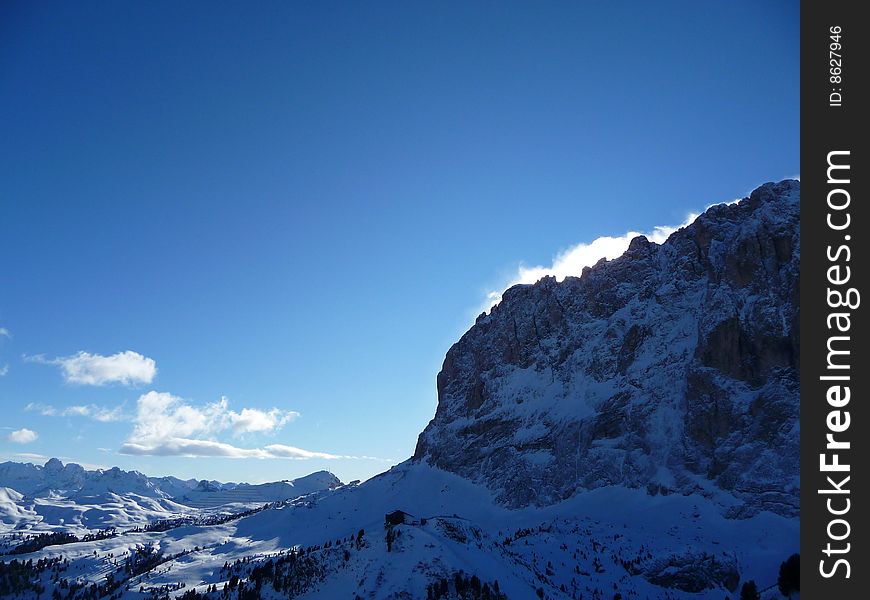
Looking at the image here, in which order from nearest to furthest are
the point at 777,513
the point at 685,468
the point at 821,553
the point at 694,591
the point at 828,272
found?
the point at 821,553 < the point at 828,272 < the point at 694,591 < the point at 777,513 < the point at 685,468

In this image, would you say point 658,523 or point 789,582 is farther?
point 658,523

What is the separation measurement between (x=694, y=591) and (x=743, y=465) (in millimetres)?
52702

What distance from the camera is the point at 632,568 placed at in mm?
131625

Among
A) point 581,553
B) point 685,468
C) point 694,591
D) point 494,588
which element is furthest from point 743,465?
point 494,588

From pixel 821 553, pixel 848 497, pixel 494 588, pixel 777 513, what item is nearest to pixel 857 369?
pixel 848 497

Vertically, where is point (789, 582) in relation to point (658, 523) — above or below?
above

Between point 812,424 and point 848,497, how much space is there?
402 centimetres

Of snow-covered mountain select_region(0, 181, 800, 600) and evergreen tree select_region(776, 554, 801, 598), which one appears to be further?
snow-covered mountain select_region(0, 181, 800, 600)

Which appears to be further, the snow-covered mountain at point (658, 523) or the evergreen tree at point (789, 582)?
the snow-covered mountain at point (658, 523)

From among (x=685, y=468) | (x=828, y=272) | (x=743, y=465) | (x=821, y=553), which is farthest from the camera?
(x=685, y=468)

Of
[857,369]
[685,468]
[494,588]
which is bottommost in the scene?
[494,588]

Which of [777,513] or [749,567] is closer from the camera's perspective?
[749,567]

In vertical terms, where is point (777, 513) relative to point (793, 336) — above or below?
below

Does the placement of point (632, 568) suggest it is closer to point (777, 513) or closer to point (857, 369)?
point (777, 513)
